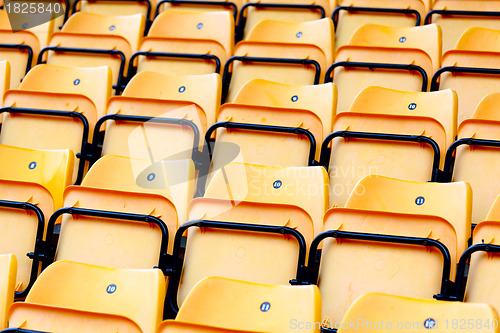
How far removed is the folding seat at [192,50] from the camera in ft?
7.00

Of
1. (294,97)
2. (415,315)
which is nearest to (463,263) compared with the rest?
(415,315)

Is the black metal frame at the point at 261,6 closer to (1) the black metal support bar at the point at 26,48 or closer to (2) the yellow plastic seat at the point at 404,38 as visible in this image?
(2) the yellow plastic seat at the point at 404,38

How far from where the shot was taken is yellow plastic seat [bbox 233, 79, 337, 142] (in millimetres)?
1812

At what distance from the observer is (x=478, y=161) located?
1588 mm

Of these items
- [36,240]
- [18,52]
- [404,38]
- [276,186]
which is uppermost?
[404,38]

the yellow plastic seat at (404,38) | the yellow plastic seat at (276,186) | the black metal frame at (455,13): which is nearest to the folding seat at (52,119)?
the yellow plastic seat at (276,186)

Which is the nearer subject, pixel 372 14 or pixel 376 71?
pixel 376 71

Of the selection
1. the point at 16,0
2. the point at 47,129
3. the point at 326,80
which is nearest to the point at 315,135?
the point at 326,80

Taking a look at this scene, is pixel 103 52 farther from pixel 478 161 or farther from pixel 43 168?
pixel 478 161

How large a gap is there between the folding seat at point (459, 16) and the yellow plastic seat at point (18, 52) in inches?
50.4

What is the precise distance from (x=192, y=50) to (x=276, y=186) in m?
0.79

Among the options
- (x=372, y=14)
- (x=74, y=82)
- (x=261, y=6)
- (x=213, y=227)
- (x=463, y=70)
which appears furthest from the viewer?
(x=261, y=6)

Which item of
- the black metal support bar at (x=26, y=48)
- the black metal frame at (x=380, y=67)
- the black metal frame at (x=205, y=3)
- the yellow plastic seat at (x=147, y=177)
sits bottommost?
the yellow plastic seat at (x=147, y=177)

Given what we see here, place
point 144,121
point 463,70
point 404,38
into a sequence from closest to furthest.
Result: point 144,121
point 463,70
point 404,38
